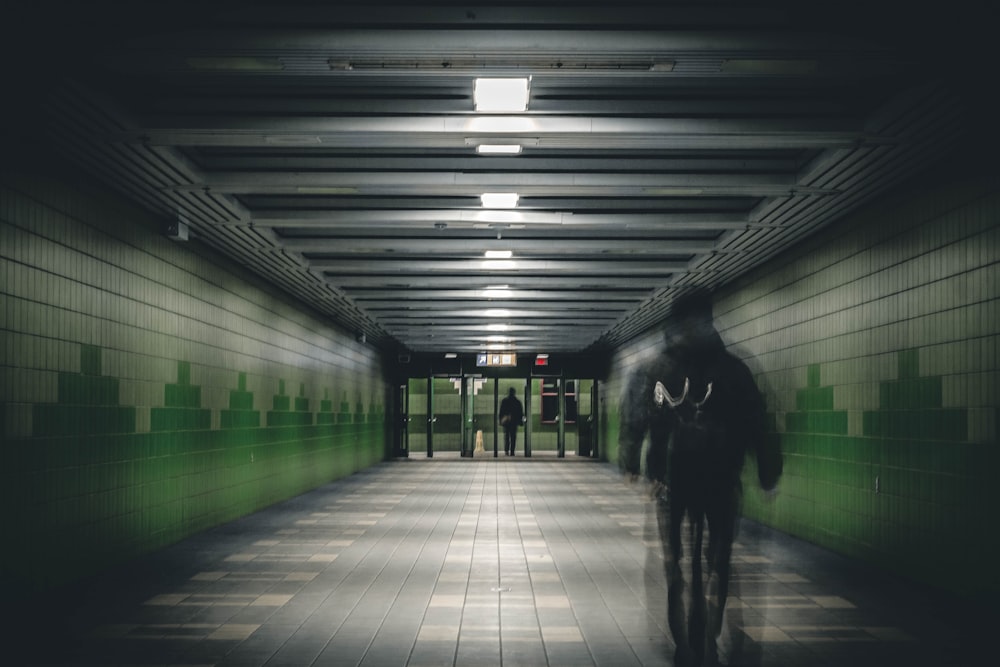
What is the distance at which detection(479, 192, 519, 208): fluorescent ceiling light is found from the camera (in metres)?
8.32

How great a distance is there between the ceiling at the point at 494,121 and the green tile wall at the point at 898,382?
0.45 m

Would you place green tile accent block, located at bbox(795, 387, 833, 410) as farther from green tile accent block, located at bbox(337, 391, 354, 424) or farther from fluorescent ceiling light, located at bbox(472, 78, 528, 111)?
green tile accent block, located at bbox(337, 391, 354, 424)

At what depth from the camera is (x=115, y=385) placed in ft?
25.3

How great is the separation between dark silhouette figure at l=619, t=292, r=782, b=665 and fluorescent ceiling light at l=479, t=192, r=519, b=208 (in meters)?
3.70

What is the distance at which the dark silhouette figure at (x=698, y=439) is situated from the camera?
459cm

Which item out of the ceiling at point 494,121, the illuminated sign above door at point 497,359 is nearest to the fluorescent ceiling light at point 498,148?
the ceiling at point 494,121

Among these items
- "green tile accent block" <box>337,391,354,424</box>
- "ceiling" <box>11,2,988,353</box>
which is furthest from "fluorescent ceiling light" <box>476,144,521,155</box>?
"green tile accent block" <box>337,391,354,424</box>

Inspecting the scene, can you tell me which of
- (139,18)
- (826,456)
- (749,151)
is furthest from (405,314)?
(139,18)

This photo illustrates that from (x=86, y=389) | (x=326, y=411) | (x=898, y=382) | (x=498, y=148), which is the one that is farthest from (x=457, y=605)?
(x=326, y=411)

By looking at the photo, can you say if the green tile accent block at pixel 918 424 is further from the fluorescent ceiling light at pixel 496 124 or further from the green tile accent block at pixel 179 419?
the green tile accent block at pixel 179 419

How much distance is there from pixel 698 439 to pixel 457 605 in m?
2.19

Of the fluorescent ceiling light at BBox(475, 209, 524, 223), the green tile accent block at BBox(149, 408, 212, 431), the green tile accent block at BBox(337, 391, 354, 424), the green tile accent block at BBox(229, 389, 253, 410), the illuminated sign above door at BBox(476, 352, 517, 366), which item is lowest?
the green tile accent block at BBox(337, 391, 354, 424)

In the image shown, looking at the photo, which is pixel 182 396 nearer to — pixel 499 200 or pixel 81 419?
pixel 81 419

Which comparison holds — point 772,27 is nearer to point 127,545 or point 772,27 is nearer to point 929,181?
point 929,181
